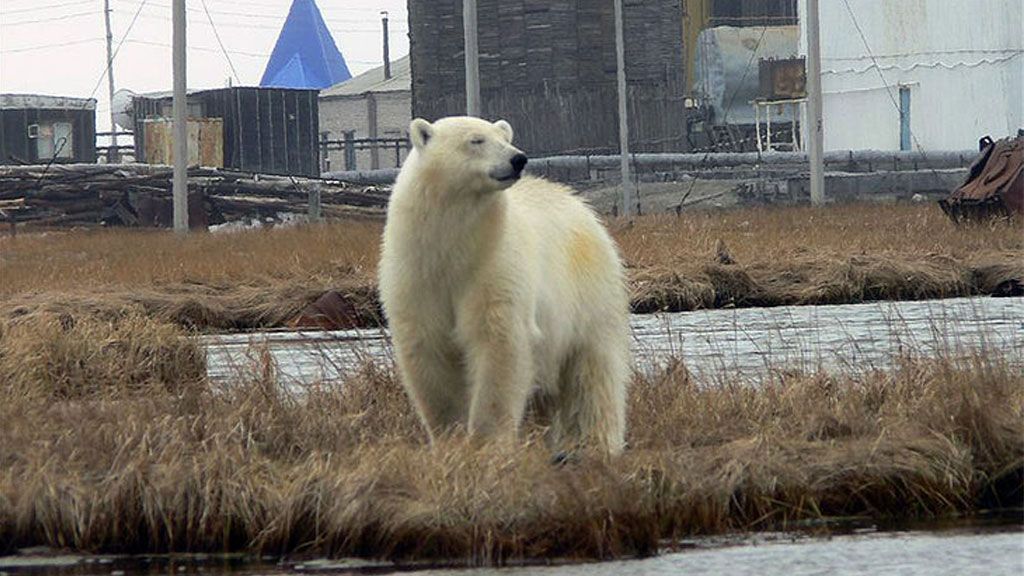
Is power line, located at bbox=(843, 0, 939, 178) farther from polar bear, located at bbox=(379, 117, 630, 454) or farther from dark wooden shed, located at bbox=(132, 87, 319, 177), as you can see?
polar bear, located at bbox=(379, 117, 630, 454)

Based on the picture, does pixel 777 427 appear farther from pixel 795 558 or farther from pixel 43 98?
pixel 43 98

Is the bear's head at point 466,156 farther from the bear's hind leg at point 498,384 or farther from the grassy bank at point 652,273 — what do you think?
the grassy bank at point 652,273

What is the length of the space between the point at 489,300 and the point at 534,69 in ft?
142

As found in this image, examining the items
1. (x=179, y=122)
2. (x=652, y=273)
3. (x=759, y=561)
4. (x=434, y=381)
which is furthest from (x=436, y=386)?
(x=179, y=122)

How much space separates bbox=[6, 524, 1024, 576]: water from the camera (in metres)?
6.11

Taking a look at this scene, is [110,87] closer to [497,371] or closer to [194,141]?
[194,141]

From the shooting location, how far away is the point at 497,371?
7375mm

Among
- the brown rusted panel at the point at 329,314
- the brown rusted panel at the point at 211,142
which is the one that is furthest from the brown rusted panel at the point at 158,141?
the brown rusted panel at the point at 329,314

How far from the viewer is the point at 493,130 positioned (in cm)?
780

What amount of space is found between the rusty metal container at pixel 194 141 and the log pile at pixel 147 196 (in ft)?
38.2

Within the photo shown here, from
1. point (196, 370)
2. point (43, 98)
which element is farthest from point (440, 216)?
point (43, 98)

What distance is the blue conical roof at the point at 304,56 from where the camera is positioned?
3307 inches

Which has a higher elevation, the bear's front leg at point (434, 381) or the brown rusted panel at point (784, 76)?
the brown rusted panel at point (784, 76)

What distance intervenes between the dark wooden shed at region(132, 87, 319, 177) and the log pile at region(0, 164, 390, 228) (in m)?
12.9
